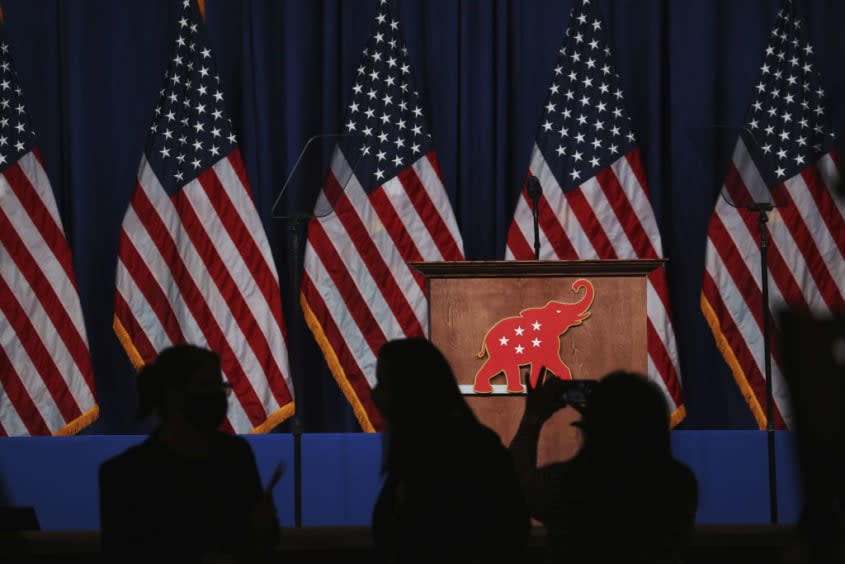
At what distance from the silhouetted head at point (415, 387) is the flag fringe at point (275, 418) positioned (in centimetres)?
411

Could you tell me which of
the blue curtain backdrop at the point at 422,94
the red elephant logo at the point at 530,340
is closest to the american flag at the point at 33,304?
the blue curtain backdrop at the point at 422,94

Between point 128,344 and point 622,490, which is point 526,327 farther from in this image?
point 622,490

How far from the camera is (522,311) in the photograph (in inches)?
189

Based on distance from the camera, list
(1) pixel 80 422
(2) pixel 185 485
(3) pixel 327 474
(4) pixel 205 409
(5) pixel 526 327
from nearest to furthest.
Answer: (2) pixel 185 485, (4) pixel 205 409, (5) pixel 526 327, (3) pixel 327 474, (1) pixel 80 422

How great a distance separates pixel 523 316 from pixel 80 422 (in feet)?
9.32

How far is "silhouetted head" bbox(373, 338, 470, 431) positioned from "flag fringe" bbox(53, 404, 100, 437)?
14.4ft

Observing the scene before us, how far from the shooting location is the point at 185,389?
245 cm

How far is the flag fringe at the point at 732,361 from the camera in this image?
6332 millimetres

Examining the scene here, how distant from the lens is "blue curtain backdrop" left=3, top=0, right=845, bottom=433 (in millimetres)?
6746

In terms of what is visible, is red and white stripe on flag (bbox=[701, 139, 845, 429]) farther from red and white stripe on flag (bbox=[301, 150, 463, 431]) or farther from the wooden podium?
the wooden podium

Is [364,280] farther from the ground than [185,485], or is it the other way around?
[364,280]

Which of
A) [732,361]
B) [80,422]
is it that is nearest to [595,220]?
[732,361]

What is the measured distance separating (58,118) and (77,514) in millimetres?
2561

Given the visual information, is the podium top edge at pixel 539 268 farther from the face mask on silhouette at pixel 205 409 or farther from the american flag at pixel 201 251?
the face mask on silhouette at pixel 205 409
